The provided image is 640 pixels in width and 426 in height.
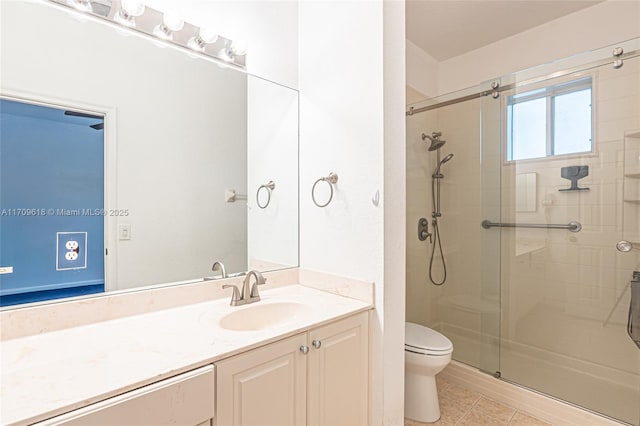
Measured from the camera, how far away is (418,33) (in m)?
2.54

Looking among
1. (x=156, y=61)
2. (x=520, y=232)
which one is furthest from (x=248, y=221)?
(x=520, y=232)

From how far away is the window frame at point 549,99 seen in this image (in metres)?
1.91

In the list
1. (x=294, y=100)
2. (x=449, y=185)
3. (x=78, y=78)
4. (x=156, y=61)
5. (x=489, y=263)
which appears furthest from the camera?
(x=449, y=185)

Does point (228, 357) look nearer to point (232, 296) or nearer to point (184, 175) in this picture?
point (232, 296)

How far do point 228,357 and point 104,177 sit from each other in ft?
2.89

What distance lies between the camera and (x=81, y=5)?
118cm

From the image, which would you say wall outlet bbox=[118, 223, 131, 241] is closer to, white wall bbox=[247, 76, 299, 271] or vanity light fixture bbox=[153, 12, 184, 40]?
white wall bbox=[247, 76, 299, 271]

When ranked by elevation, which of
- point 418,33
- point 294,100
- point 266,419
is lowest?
point 266,419

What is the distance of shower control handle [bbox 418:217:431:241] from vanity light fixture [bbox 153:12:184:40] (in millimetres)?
2073

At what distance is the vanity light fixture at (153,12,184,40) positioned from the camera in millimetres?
1363

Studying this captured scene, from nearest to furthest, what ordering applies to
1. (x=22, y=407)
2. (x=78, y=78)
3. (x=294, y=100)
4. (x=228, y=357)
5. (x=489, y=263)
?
(x=22, y=407) < (x=228, y=357) < (x=78, y=78) < (x=294, y=100) < (x=489, y=263)

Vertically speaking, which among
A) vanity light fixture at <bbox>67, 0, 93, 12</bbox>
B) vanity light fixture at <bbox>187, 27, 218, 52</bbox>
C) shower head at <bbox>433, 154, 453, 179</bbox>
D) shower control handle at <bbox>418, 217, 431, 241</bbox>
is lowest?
shower control handle at <bbox>418, 217, 431, 241</bbox>

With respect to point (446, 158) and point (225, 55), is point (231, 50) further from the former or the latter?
point (446, 158)

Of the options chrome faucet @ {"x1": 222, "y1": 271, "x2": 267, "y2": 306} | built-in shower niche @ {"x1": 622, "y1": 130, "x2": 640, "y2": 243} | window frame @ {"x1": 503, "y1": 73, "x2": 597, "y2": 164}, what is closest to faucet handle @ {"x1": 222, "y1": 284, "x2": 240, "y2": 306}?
chrome faucet @ {"x1": 222, "y1": 271, "x2": 267, "y2": 306}
